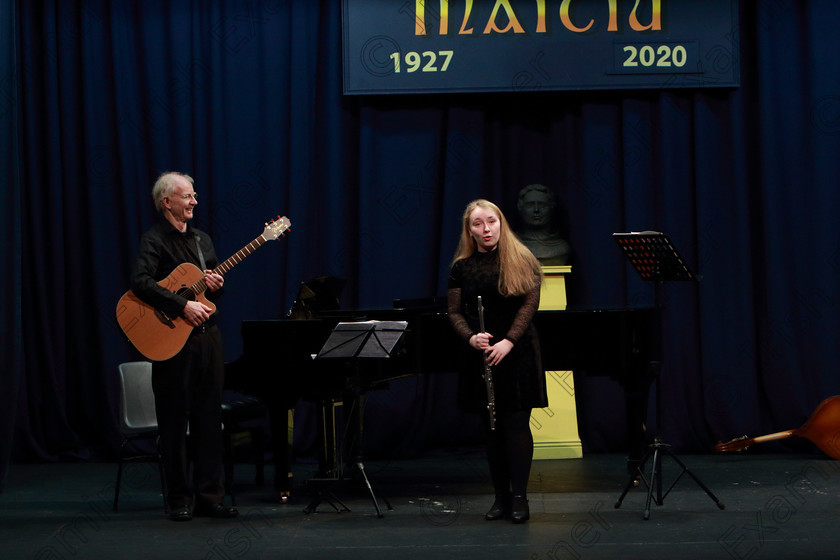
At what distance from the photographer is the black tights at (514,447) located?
4.48 m

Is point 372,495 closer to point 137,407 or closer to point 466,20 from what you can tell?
point 137,407

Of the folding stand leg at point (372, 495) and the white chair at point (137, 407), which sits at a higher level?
the white chair at point (137, 407)

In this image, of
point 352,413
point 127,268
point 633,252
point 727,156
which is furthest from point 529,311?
point 127,268

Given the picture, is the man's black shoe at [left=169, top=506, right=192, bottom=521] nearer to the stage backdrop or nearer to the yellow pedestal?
the stage backdrop

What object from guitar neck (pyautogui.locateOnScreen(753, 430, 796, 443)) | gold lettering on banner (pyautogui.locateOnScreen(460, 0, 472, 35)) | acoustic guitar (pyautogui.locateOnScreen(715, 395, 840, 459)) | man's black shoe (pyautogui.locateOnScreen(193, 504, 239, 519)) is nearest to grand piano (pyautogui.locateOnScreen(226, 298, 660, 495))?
man's black shoe (pyautogui.locateOnScreen(193, 504, 239, 519))

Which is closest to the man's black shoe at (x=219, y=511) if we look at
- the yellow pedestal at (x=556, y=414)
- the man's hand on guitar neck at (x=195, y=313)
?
the man's hand on guitar neck at (x=195, y=313)

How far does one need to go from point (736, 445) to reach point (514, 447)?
8.75ft

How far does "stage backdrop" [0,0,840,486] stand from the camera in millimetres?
6977

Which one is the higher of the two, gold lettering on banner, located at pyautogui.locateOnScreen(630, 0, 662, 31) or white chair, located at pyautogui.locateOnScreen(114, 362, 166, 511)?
gold lettering on banner, located at pyautogui.locateOnScreen(630, 0, 662, 31)

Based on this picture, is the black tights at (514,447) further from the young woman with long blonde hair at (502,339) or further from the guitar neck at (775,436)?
the guitar neck at (775,436)

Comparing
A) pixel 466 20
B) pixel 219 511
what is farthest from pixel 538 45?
pixel 219 511

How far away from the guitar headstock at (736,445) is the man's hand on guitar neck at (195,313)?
147 inches

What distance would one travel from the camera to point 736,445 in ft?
21.4

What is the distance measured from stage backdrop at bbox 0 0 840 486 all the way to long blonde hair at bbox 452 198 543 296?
251 cm
